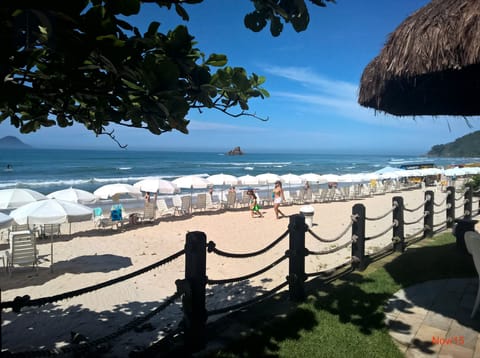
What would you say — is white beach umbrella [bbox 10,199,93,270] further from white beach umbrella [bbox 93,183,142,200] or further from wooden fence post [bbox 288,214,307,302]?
wooden fence post [bbox 288,214,307,302]

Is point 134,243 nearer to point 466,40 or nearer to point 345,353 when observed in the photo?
point 345,353

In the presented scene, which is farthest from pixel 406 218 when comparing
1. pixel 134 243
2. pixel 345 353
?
pixel 345 353

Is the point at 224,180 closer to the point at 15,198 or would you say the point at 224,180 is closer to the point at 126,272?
the point at 15,198

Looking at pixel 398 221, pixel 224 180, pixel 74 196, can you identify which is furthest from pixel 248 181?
pixel 398 221

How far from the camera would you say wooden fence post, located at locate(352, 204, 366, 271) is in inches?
203

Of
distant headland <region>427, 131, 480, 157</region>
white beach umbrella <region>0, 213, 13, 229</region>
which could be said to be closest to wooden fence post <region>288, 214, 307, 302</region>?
white beach umbrella <region>0, 213, 13, 229</region>

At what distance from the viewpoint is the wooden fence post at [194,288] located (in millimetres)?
2824

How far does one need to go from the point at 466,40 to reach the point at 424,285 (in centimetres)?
335

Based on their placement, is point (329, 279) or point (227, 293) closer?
point (329, 279)

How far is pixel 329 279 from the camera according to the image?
16.2 ft

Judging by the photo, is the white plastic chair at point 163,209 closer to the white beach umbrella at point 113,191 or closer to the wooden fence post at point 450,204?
the white beach umbrella at point 113,191

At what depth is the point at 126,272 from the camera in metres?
7.54

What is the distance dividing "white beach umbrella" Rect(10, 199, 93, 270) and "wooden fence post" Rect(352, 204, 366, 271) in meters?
6.62

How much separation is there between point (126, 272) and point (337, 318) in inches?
215
